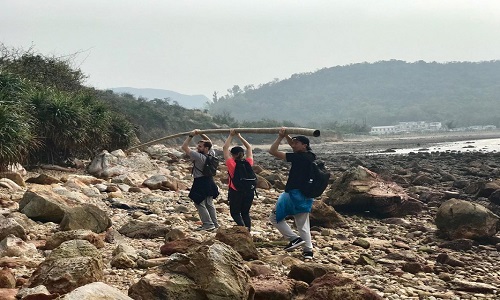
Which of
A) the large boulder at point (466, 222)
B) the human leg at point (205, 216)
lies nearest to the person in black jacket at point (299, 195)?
the human leg at point (205, 216)

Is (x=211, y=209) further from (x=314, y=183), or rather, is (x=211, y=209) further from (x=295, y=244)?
(x=314, y=183)

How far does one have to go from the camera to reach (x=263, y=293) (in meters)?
5.32

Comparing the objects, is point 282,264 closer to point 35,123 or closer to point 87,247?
point 87,247

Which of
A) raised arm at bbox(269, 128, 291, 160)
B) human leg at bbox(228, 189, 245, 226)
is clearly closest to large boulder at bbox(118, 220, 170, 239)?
human leg at bbox(228, 189, 245, 226)

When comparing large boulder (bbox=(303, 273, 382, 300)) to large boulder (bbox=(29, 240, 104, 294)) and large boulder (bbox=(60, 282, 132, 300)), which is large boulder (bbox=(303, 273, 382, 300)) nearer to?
large boulder (bbox=(60, 282, 132, 300))

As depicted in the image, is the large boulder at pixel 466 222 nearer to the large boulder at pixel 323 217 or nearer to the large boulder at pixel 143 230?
the large boulder at pixel 323 217

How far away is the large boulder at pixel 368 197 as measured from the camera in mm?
13172

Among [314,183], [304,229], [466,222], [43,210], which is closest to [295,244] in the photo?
[304,229]

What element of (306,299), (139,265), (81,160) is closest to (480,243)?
(306,299)

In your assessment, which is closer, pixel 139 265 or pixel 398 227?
pixel 139 265

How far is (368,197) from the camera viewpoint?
1313cm

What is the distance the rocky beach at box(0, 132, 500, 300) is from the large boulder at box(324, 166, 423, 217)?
30 mm

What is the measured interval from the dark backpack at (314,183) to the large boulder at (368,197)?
567cm

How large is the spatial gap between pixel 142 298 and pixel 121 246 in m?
2.34
